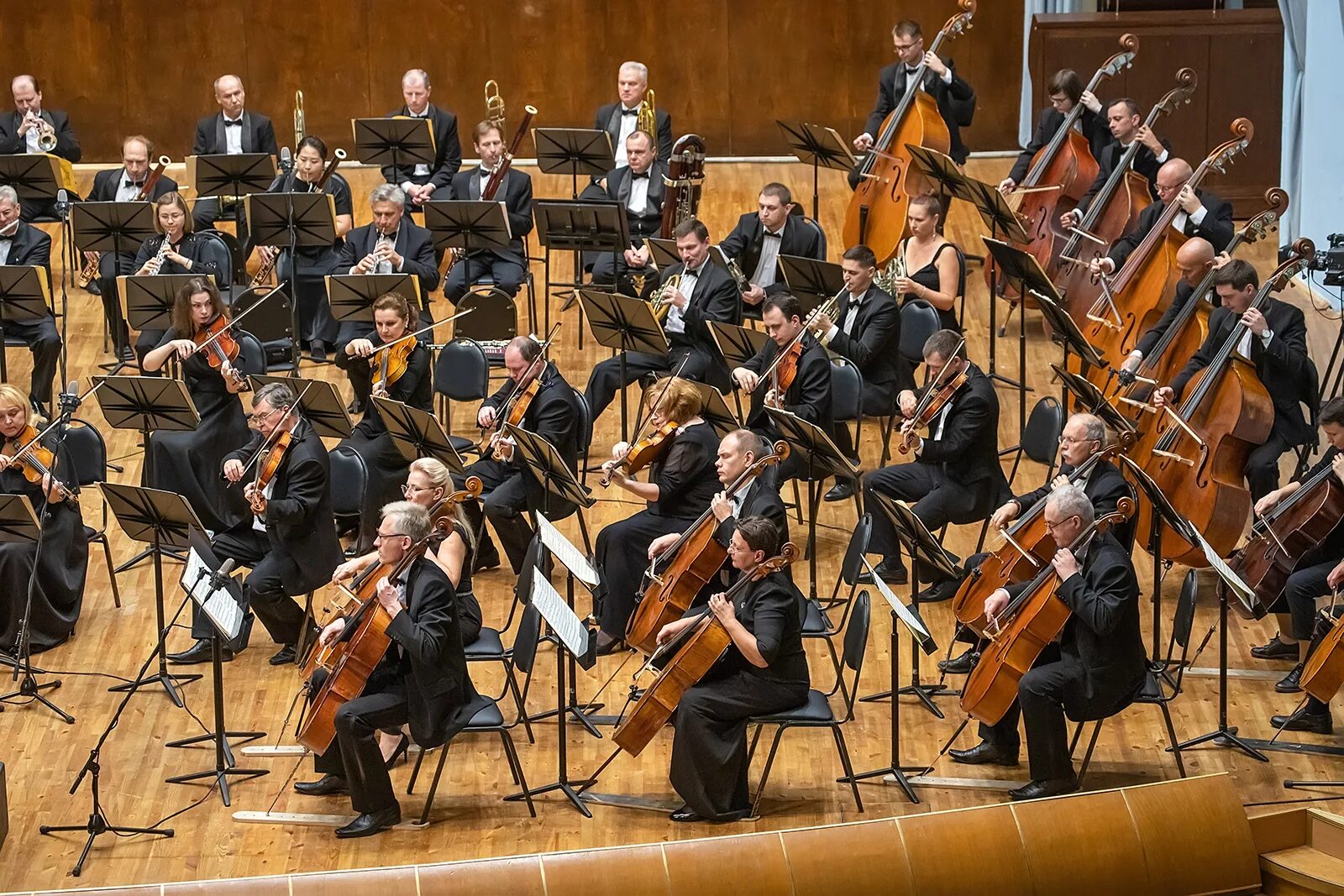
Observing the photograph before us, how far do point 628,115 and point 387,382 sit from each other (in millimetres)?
3720

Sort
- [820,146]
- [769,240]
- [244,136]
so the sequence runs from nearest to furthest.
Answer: [769,240] < [820,146] < [244,136]

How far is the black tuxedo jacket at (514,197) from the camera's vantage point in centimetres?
1117

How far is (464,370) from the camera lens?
9164 millimetres

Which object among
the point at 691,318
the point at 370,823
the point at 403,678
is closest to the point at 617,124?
the point at 691,318

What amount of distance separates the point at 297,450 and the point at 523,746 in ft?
5.53

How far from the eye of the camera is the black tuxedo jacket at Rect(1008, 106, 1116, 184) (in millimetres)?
10773

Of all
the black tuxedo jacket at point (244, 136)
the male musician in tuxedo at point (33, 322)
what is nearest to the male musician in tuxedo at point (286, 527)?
the male musician in tuxedo at point (33, 322)

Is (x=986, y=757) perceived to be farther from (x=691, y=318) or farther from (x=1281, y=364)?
(x=691, y=318)

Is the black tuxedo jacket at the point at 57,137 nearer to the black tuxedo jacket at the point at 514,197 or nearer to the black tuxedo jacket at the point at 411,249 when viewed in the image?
the black tuxedo jacket at the point at 411,249

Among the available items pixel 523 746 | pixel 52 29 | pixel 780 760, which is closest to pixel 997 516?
pixel 780 760

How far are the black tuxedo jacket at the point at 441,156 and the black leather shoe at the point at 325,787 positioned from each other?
5723mm

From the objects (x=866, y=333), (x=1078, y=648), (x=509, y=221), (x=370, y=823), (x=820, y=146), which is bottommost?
(x=370, y=823)

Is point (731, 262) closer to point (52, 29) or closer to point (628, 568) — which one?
point (628, 568)

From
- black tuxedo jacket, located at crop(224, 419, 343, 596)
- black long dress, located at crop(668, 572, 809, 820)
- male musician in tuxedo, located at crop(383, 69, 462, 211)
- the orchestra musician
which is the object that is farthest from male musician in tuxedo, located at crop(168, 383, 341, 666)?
male musician in tuxedo, located at crop(383, 69, 462, 211)
